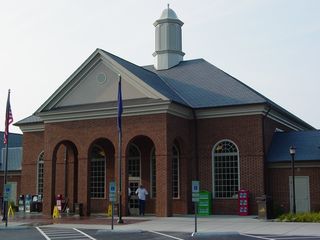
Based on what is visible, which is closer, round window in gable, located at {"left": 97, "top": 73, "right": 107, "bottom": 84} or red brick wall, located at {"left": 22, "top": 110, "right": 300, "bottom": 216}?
red brick wall, located at {"left": 22, "top": 110, "right": 300, "bottom": 216}

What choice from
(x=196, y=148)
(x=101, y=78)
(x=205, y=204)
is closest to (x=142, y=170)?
(x=196, y=148)

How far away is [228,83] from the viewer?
104 ft

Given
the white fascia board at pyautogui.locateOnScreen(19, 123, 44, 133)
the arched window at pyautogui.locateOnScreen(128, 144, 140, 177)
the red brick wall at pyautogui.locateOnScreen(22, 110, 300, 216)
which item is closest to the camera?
the red brick wall at pyautogui.locateOnScreen(22, 110, 300, 216)

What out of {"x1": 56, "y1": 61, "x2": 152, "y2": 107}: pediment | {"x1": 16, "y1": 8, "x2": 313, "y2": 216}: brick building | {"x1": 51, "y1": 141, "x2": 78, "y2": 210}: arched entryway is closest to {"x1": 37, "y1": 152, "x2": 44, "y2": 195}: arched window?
{"x1": 51, "y1": 141, "x2": 78, "y2": 210}: arched entryway

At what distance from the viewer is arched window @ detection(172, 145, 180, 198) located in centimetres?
2998

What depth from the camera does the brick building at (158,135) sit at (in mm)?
28188

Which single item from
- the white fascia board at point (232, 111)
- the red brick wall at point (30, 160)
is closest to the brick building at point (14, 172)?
the red brick wall at point (30, 160)

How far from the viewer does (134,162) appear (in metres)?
31.7

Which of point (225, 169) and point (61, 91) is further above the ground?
point (61, 91)

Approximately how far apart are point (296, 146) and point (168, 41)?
39.6ft

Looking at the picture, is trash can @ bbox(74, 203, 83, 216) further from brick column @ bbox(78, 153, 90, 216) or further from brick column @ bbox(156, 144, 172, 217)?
brick column @ bbox(156, 144, 172, 217)

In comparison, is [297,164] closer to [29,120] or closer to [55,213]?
[55,213]

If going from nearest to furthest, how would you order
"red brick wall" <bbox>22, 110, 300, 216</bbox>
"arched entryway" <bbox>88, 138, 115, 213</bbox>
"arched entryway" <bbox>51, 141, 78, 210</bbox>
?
"red brick wall" <bbox>22, 110, 300, 216</bbox>, "arched entryway" <bbox>88, 138, 115, 213</bbox>, "arched entryway" <bbox>51, 141, 78, 210</bbox>

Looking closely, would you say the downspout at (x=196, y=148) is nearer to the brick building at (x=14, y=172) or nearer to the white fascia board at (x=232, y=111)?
the white fascia board at (x=232, y=111)
